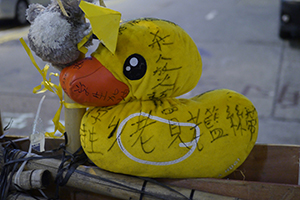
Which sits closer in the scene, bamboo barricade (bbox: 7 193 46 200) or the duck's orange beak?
the duck's orange beak

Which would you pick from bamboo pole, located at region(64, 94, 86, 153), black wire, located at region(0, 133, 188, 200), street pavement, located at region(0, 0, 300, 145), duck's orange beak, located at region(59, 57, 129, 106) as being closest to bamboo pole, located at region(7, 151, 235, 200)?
black wire, located at region(0, 133, 188, 200)

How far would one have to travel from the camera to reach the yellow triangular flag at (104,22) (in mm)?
975

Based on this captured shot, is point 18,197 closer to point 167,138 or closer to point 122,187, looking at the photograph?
point 122,187

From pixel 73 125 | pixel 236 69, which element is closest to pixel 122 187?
pixel 73 125

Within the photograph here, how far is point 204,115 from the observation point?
3.92ft

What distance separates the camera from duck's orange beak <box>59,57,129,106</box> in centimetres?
108

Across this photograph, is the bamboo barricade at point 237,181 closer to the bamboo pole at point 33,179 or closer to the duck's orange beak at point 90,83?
the bamboo pole at point 33,179

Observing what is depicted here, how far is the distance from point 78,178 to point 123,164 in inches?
8.1

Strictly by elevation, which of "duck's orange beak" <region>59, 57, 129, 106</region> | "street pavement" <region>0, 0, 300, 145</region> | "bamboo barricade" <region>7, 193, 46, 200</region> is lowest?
"street pavement" <region>0, 0, 300, 145</region>

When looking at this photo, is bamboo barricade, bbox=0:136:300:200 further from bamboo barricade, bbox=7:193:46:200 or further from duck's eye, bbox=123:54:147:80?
duck's eye, bbox=123:54:147:80

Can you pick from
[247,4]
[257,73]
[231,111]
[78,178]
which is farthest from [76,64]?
[247,4]

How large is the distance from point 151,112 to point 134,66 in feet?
0.59

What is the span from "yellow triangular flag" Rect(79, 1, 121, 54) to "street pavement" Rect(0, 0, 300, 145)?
1.93 meters

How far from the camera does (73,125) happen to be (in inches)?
52.7
